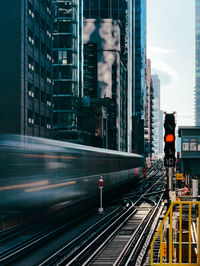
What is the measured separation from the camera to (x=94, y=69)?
122m

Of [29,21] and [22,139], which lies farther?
[29,21]

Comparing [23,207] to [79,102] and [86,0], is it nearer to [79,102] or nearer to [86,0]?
[79,102]

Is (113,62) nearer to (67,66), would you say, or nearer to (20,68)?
(67,66)

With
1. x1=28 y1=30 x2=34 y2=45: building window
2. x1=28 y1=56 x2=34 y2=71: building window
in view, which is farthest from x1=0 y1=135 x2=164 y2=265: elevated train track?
x1=28 y1=30 x2=34 y2=45: building window

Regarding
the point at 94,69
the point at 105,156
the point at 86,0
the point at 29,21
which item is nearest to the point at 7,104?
the point at 29,21

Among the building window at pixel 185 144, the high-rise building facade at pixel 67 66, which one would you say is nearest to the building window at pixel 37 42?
the high-rise building facade at pixel 67 66

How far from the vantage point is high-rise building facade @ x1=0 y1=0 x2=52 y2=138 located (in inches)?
2047

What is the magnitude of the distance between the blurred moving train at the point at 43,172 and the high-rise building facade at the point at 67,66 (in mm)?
51653

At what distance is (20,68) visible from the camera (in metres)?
52.2

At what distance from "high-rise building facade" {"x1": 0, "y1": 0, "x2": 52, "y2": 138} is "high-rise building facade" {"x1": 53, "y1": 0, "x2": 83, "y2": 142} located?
21.1m

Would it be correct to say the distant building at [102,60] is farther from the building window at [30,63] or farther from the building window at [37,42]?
the building window at [30,63]

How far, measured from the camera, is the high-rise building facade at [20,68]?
52.0 meters

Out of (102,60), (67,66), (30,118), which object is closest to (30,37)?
(30,118)

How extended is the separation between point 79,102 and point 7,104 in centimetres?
2919
